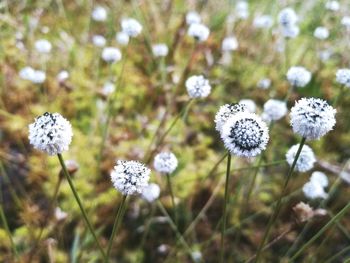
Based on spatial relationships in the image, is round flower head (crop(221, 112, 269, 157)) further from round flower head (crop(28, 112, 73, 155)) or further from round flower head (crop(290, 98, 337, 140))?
round flower head (crop(28, 112, 73, 155))

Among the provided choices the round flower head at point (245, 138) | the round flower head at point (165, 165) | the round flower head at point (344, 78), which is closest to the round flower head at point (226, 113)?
the round flower head at point (245, 138)

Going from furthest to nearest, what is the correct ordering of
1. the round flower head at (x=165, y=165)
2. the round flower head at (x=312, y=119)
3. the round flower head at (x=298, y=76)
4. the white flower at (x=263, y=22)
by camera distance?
the white flower at (x=263, y=22), the round flower head at (x=298, y=76), the round flower head at (x=165, y=165), the round flower head at (x=312, y=119)

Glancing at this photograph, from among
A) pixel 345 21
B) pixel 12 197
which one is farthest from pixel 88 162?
pixel 345 21

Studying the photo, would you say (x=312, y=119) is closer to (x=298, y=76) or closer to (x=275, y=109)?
(x=275, y=109)

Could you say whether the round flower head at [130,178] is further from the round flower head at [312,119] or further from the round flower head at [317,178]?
the round flower head at [317,178]

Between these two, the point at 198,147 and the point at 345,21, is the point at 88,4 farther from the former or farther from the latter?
the point at 345,21

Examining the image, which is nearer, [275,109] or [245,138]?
[245,138]

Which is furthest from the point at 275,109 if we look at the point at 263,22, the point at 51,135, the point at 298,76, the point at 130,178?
the point at 263,22

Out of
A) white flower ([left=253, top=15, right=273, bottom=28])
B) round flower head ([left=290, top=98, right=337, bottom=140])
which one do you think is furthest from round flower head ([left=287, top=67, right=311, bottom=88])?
white flower ([left=253, top=15, right=273, bottom=28])
